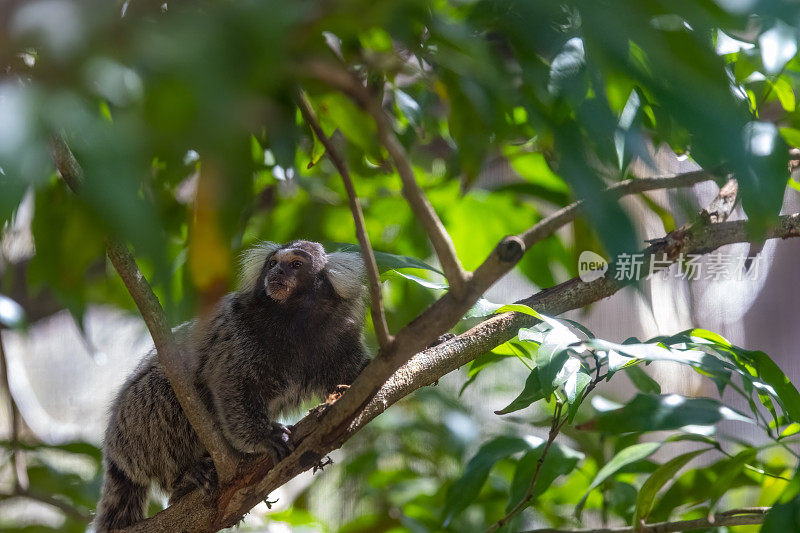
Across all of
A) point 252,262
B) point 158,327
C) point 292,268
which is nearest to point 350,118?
point 158,327

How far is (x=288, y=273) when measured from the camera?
6.52 ft

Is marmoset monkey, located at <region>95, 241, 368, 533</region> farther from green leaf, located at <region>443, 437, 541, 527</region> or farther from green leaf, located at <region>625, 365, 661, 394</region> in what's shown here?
green leaf, located at <region>625, 365, 661, 394</region>

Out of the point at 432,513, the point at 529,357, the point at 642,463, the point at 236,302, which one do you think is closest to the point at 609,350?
the point at 529,357

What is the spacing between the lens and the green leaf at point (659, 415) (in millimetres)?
1449

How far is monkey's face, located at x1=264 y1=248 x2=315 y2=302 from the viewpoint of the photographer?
1926 millimetres

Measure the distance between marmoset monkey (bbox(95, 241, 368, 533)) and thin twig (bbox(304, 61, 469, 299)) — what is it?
3.15ft

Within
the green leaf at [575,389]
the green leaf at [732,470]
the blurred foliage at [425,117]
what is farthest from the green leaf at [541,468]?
the green leaf at [575,389]

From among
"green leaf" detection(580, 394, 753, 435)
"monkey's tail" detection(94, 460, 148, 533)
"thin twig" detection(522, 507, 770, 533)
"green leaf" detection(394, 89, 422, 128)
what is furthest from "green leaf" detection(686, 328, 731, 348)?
"monkey's tail" detection(94, 460, 148, 533)

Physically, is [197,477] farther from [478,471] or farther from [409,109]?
[409,109]

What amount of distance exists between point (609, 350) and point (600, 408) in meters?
0.42

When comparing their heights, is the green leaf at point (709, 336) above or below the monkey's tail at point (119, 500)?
above

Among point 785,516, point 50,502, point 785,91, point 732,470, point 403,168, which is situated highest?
point 403,168

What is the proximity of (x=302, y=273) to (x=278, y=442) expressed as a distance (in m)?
0.56

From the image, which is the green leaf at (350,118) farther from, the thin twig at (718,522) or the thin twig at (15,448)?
the thin twig at (15,448)
